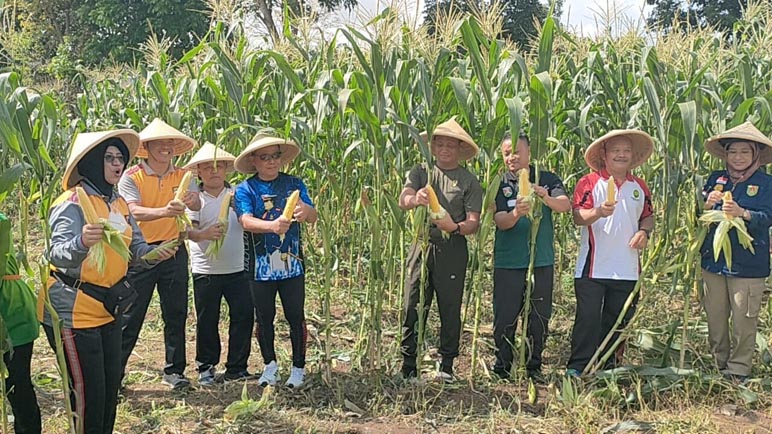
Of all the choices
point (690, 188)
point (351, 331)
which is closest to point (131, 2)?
point (351, 331)

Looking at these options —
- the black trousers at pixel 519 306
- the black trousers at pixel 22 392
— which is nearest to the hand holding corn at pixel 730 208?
the black trousers at pixel 519 306

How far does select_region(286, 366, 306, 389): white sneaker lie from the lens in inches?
155

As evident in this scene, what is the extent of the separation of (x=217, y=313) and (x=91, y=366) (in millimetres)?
1389

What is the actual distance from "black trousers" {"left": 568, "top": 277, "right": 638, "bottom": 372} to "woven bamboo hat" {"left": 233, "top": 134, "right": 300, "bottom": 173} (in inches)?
78.1

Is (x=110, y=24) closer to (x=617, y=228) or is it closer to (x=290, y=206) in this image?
(x=290, y=206)

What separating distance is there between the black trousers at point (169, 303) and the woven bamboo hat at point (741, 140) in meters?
3.39

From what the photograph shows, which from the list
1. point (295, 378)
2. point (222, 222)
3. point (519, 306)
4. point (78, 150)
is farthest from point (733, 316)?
point (78, 150)

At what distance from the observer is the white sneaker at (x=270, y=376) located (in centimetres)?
398

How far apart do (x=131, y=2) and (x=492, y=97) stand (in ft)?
71.6

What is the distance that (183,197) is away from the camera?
3.50 meters

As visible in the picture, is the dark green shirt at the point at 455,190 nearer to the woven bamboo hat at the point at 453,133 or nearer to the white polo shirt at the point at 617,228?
the woven bamboo hat at the point at 453,133

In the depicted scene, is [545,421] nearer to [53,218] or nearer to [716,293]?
[716,293]

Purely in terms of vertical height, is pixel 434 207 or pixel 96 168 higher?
pixel 96 168

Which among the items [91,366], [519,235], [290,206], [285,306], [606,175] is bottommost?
[91,366]
